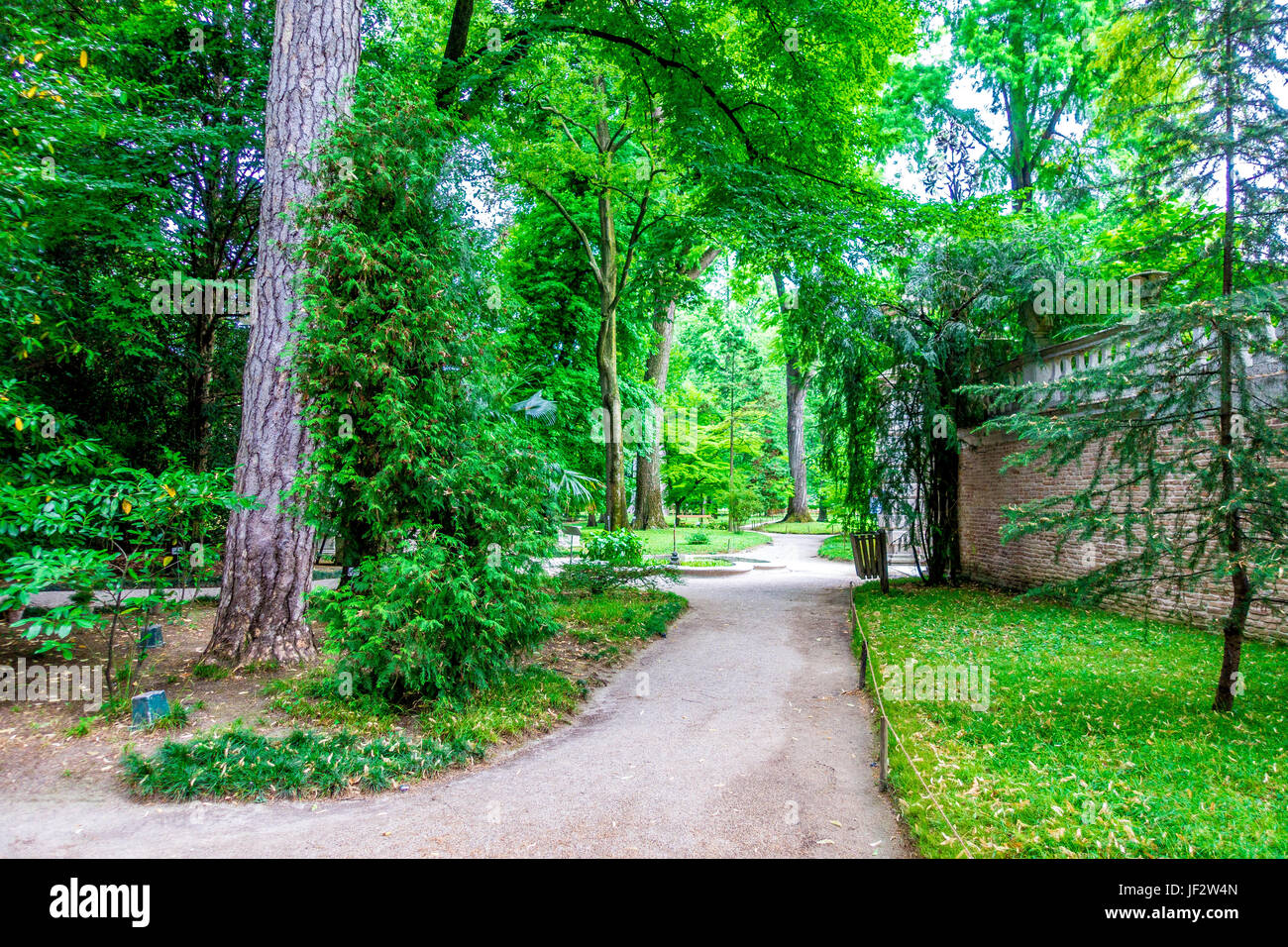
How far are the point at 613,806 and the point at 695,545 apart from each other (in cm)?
1772

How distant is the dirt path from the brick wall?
15.6 ft

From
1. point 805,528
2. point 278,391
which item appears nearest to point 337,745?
point 278,391

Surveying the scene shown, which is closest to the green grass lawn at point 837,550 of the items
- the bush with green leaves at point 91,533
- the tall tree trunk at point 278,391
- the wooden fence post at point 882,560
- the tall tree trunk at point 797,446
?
the wooden fence post at point 882,560

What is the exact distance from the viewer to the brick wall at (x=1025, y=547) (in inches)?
311

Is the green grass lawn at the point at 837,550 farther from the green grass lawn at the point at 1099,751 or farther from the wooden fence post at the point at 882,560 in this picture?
the green grass lawn at the point at 1099,751

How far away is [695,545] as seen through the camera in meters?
21.7

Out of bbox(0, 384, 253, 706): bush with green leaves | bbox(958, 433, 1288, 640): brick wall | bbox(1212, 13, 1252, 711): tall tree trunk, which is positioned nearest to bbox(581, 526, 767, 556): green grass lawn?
bbox(958, 433, 1288, 640): brick wall

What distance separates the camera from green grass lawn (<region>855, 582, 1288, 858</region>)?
338 cm

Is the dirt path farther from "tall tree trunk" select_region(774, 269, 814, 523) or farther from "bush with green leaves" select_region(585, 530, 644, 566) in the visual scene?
"tall tree trunk" select_region(774, 269, 814, 523)

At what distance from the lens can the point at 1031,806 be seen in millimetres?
3680

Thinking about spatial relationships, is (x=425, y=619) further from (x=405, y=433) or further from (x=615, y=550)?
(x=615, y=550)

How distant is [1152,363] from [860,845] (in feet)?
13.9

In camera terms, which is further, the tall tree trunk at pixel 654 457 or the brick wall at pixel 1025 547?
the tall tree trunk at pixel 654 457

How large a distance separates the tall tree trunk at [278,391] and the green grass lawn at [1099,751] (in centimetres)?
550
